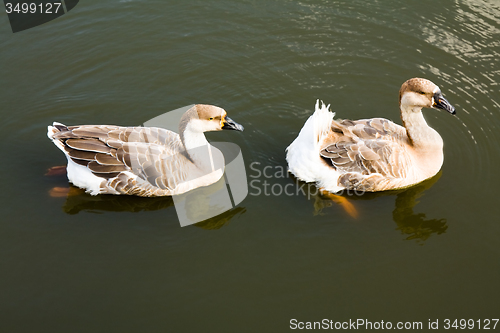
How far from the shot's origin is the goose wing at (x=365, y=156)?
22.1ft

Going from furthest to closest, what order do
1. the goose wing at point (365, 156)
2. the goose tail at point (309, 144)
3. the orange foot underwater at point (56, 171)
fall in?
the orange foot underwater at point (56, 171) → the goose wing at point (365, 156) → the goose tail at point (309, 144)

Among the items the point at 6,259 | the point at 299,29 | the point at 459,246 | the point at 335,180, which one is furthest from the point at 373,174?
the point at 6,259

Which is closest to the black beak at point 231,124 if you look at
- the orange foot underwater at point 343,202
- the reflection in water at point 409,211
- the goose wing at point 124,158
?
the goose wing at point 124,158

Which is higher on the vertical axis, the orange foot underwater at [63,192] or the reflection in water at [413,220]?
the orange foot underwater at [63,192]

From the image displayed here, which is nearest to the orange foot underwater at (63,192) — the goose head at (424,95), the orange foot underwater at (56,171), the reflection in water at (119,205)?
the reflection in water at (119,205)

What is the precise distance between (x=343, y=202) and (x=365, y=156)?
30.5 inches

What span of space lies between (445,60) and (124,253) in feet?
23.2

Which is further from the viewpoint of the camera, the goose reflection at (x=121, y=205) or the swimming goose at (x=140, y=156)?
the goose reflection at (x=121, y=205)

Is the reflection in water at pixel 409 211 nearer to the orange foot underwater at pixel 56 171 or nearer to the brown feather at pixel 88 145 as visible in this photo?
the brown feather at pixel 88 145

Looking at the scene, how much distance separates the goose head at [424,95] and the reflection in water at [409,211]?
1321mm

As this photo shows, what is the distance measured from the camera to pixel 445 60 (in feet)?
29.9

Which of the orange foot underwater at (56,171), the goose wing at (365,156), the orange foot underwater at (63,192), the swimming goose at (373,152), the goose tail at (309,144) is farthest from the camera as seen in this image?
the orange foot underwater at (56,171)

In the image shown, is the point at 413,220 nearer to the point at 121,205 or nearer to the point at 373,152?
the point at 373,152

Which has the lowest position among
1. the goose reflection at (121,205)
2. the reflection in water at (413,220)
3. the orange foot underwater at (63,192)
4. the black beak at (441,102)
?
the reflection in water at (413,220)
